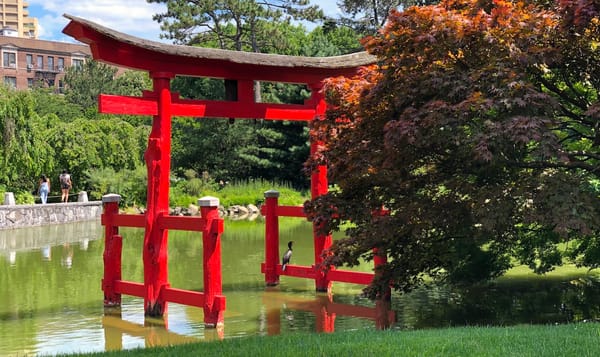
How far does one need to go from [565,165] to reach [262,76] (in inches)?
203

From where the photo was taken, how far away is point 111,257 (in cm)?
1214

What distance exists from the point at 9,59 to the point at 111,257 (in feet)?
271

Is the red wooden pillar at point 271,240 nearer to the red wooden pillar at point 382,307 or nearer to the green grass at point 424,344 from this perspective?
the red wooden pillar at point 382,307

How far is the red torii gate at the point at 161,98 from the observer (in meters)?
10.8

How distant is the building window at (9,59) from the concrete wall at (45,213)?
62940 mm

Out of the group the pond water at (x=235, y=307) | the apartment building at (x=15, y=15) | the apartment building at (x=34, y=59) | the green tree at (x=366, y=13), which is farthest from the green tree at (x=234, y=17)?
the apartment building at (x=15, y=15)

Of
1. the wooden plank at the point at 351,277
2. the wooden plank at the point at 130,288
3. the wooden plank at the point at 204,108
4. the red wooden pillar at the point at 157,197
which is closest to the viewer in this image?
the wooden plank at the point at 204,108

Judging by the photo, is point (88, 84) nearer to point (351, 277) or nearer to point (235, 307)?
point (351, 277)

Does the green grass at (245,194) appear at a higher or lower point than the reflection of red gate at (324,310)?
higher

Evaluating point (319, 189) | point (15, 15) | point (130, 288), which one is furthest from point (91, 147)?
point (15, 15)

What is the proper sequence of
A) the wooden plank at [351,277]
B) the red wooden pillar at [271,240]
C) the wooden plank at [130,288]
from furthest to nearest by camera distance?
the red wooden pillar at [271,240] → the wooden plank at [351,277] → the wooden plank at [130,288]

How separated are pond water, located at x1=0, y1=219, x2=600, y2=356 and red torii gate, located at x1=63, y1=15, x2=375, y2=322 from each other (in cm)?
94

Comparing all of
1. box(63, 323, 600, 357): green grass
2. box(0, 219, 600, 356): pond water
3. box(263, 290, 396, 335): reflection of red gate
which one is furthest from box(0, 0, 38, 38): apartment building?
box(63, 323, 600, 357): green grass

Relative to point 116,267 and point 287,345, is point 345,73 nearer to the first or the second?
point 116,267
